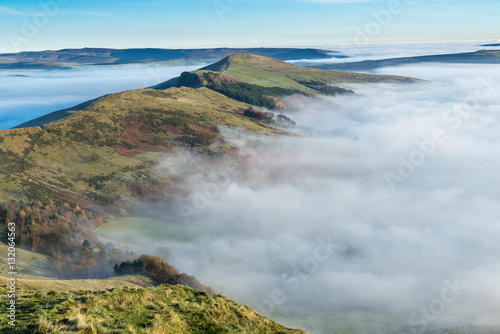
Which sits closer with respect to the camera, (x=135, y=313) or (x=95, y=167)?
(x=135, y=313)

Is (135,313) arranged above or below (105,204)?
above

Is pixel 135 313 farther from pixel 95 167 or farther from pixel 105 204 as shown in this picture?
pixel 95 167

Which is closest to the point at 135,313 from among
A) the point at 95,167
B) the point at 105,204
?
the point at 105,204

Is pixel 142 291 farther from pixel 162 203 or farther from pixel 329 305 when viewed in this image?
pixel 162 203

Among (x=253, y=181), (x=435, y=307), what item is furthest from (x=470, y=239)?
(x=253, y=181)

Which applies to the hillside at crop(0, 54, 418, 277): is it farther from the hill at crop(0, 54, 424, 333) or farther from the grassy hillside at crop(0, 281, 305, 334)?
the grassy hillside at crop(0, 281, 305, 334)

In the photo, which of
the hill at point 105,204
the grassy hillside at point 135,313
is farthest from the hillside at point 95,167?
the grassy hillside at point 135,313

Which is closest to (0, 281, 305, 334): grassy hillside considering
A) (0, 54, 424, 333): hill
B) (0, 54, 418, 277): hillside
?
(0, 54, 424, 333): hill

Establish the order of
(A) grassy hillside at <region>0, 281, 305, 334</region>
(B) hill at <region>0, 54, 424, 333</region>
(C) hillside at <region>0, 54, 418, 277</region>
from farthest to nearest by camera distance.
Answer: (C) hillside at <region>0, 54, 418, 277</region> < (B) hill at <region>0, 54, 424, 333</region> < (A) grassy hillside at <region>0, 281, 305, 334</region>
